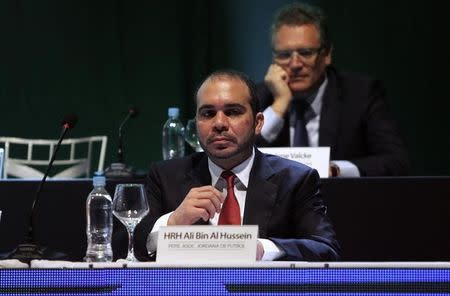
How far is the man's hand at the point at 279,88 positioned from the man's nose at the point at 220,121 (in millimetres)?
1644

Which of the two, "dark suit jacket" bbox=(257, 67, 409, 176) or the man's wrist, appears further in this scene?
"dark suit jacket" bbox=(257, 67, 409, 176)

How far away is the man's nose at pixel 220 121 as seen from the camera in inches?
119

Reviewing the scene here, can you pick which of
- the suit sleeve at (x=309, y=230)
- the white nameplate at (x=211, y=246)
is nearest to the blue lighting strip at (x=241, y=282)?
the white nameplate at (x=211, y=246)

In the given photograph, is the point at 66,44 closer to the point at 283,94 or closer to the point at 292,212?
the point at 283,94

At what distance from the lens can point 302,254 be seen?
9.53ft

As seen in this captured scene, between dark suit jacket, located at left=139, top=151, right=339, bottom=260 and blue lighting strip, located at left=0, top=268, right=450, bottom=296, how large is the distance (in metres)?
0.97

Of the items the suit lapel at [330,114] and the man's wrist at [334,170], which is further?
the suit lapel at [330,114]

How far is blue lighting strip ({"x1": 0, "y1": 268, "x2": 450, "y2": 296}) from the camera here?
2049mm

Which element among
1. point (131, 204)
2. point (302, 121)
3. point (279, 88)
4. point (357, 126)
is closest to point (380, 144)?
point (357, 126)

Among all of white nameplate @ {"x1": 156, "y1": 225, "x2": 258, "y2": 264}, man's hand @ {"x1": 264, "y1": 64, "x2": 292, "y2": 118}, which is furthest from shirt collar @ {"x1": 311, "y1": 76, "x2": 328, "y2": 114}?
white nameplate @ {"x1": 156, "y1": 225, "x2": 258, "y2": 264}

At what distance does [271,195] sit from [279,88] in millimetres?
1636

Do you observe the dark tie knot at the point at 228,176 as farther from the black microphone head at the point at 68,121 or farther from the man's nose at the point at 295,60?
the man's nose at the point at 295,60

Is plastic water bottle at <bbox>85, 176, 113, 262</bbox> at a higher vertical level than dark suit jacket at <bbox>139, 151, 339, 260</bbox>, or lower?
lower

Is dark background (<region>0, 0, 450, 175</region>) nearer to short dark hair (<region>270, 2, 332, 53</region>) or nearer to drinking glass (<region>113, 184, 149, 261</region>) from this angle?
short dark hair (<region>270, 2, 332, 53</region>)
